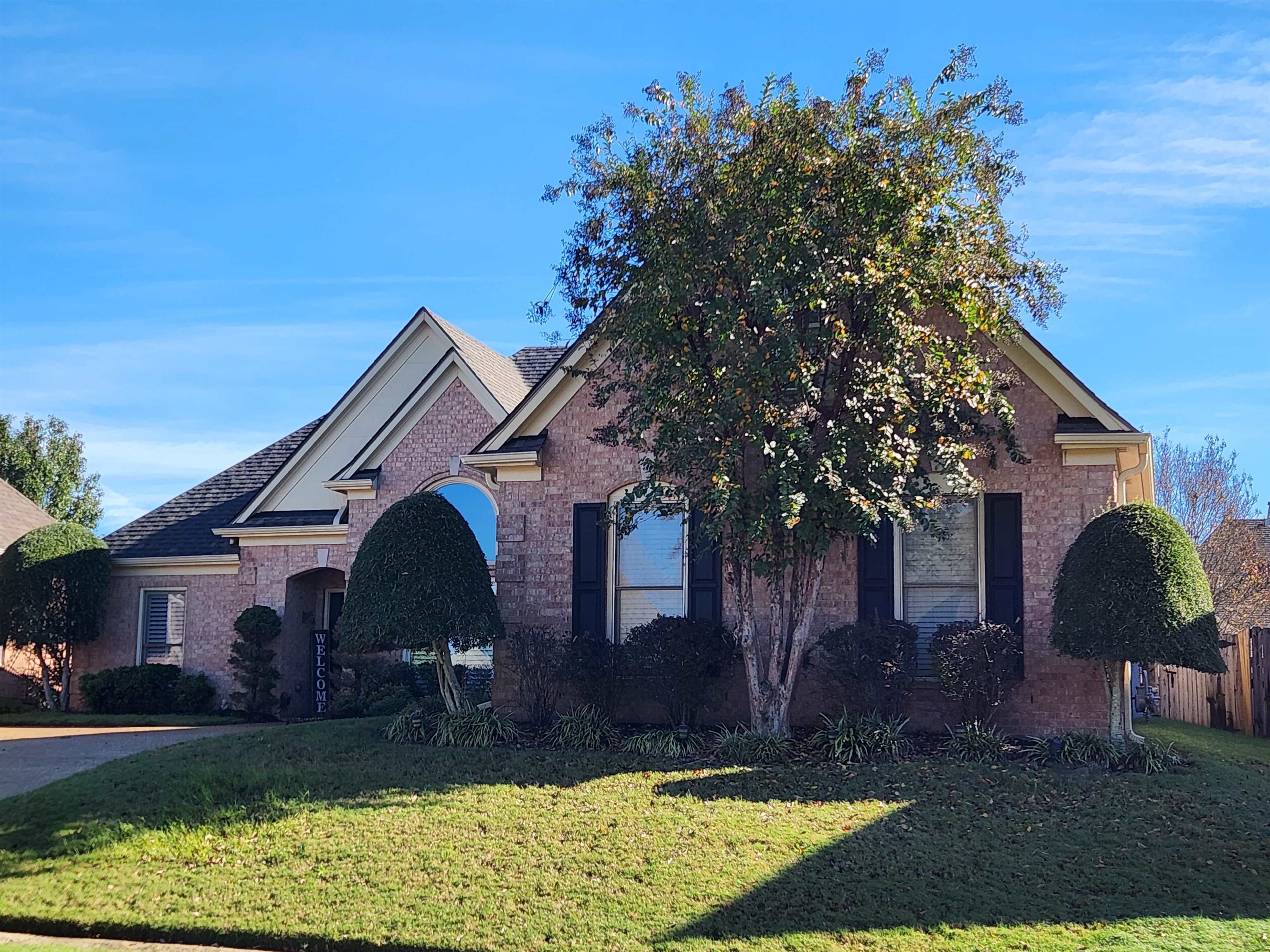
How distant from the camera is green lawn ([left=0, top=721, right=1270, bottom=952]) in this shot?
24.7 ft

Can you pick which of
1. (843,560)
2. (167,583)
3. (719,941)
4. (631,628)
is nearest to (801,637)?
(843,560)

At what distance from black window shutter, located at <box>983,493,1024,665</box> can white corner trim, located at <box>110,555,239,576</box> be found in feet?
49.4

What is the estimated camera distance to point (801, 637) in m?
12.9

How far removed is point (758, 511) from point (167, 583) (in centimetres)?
1581

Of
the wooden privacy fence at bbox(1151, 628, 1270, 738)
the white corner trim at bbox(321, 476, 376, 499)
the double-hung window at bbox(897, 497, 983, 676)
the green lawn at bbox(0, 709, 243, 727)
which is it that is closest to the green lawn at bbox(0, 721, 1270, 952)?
the double-hung window at bbox(897, 497, 983, 676)

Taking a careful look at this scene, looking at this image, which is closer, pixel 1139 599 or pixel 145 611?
pixel 1139 599

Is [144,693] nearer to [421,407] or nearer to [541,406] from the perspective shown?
[421,407]

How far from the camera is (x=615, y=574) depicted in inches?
588

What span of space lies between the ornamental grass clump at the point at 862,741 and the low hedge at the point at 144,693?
13.7 metres

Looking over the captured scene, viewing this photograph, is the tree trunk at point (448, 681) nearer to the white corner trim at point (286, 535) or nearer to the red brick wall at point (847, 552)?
the red brick wall at point (847, 552)

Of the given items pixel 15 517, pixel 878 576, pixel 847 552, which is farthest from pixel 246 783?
pixel 15 517

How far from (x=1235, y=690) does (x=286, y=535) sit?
1721 cm

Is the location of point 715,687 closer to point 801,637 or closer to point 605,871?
point 801,637

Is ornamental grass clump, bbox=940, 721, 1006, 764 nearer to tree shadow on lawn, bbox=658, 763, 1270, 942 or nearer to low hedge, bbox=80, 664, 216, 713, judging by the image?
tree shadow on lawn, bbox=658, 763, 1270, 942
